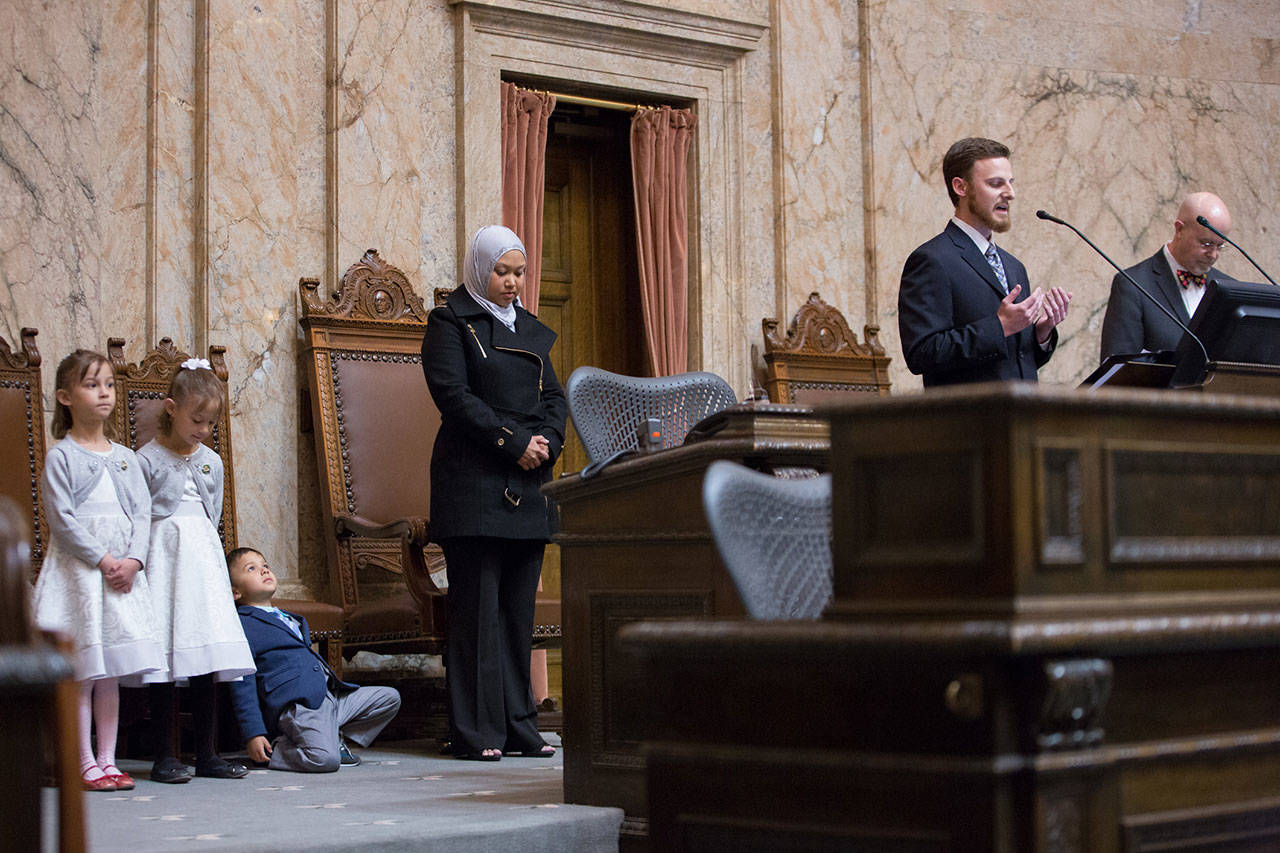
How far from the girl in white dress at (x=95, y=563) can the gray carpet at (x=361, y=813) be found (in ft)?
0.83

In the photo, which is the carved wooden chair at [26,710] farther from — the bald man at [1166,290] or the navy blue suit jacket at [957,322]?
the bald man at [1166,290]

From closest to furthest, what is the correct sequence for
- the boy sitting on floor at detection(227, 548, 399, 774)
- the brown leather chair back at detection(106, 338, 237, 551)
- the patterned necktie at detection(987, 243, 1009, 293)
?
the patterned necktie at detection(987, 243, 1009, 293)
the boy sitting on floor at detection(227, 548, 399, 774)
the brown leather chair back at detection(106, 338, 237, 551)

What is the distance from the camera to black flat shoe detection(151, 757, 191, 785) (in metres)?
4.09

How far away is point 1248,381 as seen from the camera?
3141 millimetres

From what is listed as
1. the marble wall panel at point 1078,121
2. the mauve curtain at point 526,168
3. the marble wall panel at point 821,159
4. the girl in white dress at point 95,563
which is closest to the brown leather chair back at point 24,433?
the girl in white dress at point 95,563

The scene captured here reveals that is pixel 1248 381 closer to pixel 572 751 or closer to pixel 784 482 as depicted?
pixel 784 482

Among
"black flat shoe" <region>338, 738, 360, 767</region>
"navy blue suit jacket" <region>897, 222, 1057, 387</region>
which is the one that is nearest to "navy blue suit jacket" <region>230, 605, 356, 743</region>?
"black flat shoe" <region>338, 738, 360, 767</region>

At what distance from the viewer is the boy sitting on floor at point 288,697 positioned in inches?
174

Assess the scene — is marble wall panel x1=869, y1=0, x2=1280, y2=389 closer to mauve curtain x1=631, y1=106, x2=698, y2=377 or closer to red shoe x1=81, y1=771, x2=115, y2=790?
mauve curtain x1=631, y1=106, x2=698, y2=377

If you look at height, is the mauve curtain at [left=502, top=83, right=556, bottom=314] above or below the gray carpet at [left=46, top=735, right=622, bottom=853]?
above

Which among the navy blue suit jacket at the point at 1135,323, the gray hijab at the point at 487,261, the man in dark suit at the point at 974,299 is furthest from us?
the gray hijab at the point at 487,261

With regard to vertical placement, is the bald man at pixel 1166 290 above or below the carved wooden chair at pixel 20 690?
above

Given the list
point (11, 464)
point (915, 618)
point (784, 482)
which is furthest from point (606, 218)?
point (915, 618)

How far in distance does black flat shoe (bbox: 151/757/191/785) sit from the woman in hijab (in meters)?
0.76
